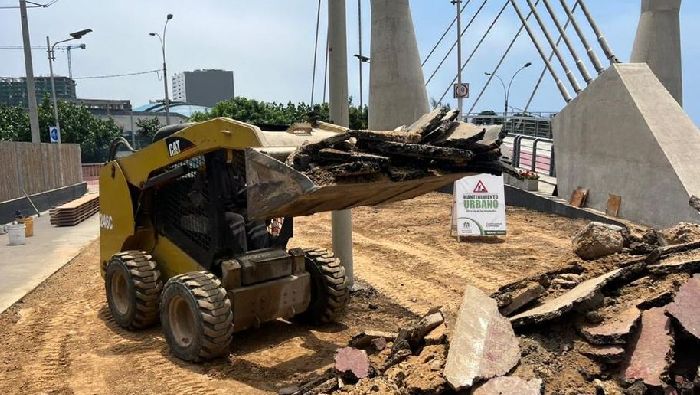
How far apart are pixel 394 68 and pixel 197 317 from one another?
824 inches

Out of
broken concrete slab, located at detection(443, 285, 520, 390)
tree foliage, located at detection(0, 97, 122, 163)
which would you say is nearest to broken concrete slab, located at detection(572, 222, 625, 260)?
broken concrete slab, located at detection(443, 285, 520, 390)

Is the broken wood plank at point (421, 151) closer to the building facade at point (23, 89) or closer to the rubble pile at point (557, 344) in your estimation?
the rubble pile at point (557, 344)

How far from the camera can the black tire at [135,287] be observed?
7.05 meters

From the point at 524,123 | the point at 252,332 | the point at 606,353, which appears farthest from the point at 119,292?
the point at 524,123

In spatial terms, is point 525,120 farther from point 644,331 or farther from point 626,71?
point 644,331

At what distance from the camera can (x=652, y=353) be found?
420 cm

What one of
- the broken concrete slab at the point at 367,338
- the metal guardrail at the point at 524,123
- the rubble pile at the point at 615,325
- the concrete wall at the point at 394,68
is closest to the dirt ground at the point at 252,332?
the broken concrete slab at the point at 367,338

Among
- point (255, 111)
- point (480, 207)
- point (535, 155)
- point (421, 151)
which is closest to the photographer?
point (421, 151)

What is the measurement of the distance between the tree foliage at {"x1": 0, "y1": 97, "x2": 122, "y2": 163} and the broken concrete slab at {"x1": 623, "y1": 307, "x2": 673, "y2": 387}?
48.2 metres

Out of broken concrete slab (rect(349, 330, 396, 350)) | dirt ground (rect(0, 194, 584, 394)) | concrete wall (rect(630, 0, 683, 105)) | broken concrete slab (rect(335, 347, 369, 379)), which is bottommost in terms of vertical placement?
dirt ground (rect(0, 194, 584, 394))

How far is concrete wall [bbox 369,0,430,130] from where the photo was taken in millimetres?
25250

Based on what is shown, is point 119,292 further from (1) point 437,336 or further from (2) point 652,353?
(2) point 652,353

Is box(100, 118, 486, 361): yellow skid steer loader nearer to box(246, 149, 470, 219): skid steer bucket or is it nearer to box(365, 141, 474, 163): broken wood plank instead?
box(246, 149, 470, 219): skid steer bucket

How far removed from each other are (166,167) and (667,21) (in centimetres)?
2782
